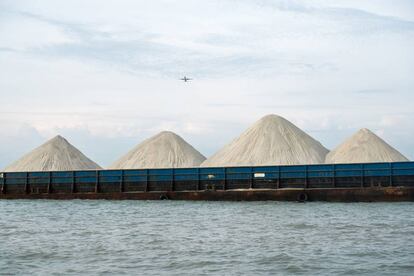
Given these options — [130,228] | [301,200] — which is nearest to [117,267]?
[130,228]

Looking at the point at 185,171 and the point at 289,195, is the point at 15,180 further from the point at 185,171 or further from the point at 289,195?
the point at 289,195

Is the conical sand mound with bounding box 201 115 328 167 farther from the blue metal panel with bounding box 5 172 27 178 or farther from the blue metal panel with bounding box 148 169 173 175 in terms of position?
the blue metal panel with bounding box 5 172 27 178

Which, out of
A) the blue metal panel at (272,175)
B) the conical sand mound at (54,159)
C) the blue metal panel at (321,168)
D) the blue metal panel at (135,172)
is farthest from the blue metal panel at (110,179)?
the conical sand mound at (54,159)

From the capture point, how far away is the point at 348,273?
40.4 feet

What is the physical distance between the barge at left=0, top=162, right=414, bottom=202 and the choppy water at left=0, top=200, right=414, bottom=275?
675cm

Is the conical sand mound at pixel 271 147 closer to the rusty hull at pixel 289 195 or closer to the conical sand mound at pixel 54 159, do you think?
the conical sand mound at pixel 54 159

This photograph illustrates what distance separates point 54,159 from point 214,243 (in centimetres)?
5186

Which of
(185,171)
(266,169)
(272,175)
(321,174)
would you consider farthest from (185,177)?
(321,174)

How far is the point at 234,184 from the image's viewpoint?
120 feet

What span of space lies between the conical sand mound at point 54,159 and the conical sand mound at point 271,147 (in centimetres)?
1600

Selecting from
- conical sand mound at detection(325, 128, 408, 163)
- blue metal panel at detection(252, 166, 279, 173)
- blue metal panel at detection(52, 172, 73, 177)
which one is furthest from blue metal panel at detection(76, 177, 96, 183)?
conical sand mound at detection(325, 128, 408, 163)

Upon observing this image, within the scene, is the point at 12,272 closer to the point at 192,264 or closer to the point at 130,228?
the point at 192,264

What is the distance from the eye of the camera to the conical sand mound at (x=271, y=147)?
55219 mm

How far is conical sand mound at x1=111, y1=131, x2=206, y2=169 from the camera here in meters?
62.5
